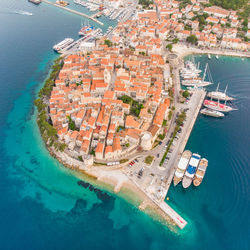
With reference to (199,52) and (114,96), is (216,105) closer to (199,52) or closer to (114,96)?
(114,96)

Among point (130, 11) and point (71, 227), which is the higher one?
point (130, 11)

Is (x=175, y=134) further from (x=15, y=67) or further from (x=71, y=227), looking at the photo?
(x=15, y=67)

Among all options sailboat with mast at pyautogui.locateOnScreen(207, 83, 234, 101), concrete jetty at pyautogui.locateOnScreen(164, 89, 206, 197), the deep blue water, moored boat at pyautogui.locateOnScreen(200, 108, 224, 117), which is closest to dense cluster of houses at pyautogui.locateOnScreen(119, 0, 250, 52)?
concrete jetty at pyautogui.locateOnScreen(164, 89, 206, 197)

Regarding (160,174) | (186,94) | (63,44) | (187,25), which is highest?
(187,25)

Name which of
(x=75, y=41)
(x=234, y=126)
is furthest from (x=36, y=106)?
(x=234, y=126)

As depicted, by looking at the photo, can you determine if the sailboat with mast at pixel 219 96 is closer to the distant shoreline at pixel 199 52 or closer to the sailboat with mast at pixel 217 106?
the sailboat with mast at pixel 217 106

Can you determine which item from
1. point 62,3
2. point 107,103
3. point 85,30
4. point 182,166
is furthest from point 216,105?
point 62,3
